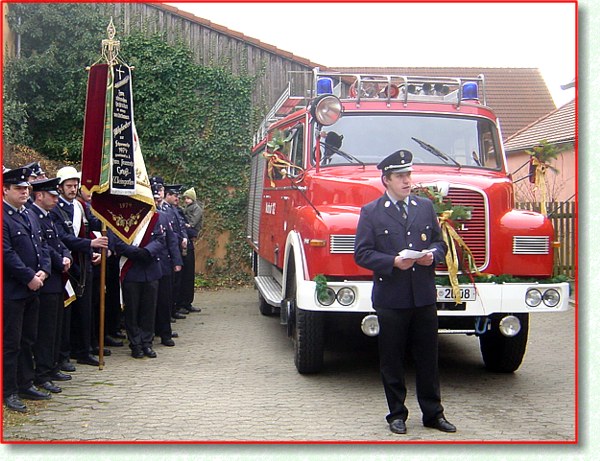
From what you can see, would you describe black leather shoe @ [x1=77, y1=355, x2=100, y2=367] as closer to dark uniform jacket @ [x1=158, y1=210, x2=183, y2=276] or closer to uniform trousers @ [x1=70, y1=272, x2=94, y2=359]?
uniform trousers @ [x1=70, y1=272, x2=94, y2=359]

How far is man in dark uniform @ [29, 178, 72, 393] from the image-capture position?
262 inches

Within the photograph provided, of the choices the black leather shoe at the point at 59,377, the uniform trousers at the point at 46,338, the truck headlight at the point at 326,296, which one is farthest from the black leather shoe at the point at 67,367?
the truck headlight at the point at 326,296

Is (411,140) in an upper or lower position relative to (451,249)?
upper

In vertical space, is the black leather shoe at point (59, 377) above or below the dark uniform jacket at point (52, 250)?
below

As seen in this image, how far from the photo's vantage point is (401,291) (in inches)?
213

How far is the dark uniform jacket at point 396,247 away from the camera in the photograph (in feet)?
17.7

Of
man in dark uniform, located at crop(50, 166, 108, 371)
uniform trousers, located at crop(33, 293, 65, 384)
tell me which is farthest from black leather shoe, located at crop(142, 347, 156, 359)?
uniform trousers, located at crop(33, 293, 65, 384)

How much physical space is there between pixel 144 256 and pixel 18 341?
2377mm

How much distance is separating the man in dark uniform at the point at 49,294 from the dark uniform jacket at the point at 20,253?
26 cm

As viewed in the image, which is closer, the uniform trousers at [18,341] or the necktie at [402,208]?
the necktie at [402,208]

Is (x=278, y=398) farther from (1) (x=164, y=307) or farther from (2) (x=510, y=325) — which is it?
(1) (x=164, y=307)

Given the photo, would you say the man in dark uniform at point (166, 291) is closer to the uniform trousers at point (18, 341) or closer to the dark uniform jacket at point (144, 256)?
the dark uniform jacket at point (144, 256)

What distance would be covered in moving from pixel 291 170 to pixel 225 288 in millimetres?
7770

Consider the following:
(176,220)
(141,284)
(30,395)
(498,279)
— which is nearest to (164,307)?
(141,284)
